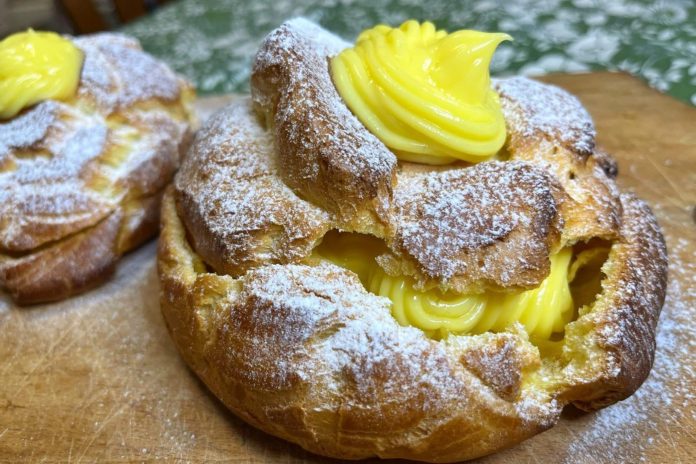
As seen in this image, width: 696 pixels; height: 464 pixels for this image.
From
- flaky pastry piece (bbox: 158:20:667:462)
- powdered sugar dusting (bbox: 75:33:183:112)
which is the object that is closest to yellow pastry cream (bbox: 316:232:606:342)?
flaky pastry piece (bbox: 158:20:667:462)

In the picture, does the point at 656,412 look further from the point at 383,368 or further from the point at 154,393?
the point at 154,393

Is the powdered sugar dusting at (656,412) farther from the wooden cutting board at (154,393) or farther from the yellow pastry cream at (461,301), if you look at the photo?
the yellow pastry cream at (461,301)

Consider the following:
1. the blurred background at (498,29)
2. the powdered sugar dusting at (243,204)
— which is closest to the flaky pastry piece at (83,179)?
the powdered sugar dusting at (243,204)

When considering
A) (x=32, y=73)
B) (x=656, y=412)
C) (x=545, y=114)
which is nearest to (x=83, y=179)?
(x=32, y=73)

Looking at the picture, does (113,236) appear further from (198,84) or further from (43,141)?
(198,84)

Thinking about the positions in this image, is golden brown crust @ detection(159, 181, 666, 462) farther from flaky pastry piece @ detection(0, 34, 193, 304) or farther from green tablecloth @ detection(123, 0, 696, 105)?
green tablecloth @ detection(123, 0, 696, 105)

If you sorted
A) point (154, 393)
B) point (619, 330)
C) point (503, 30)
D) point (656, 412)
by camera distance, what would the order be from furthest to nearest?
point (503, 30) < point (154, 393) < point (656, 412) < point (619, 330)

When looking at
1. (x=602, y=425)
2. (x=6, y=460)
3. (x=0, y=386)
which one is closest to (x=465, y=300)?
(x=602, y=425)
